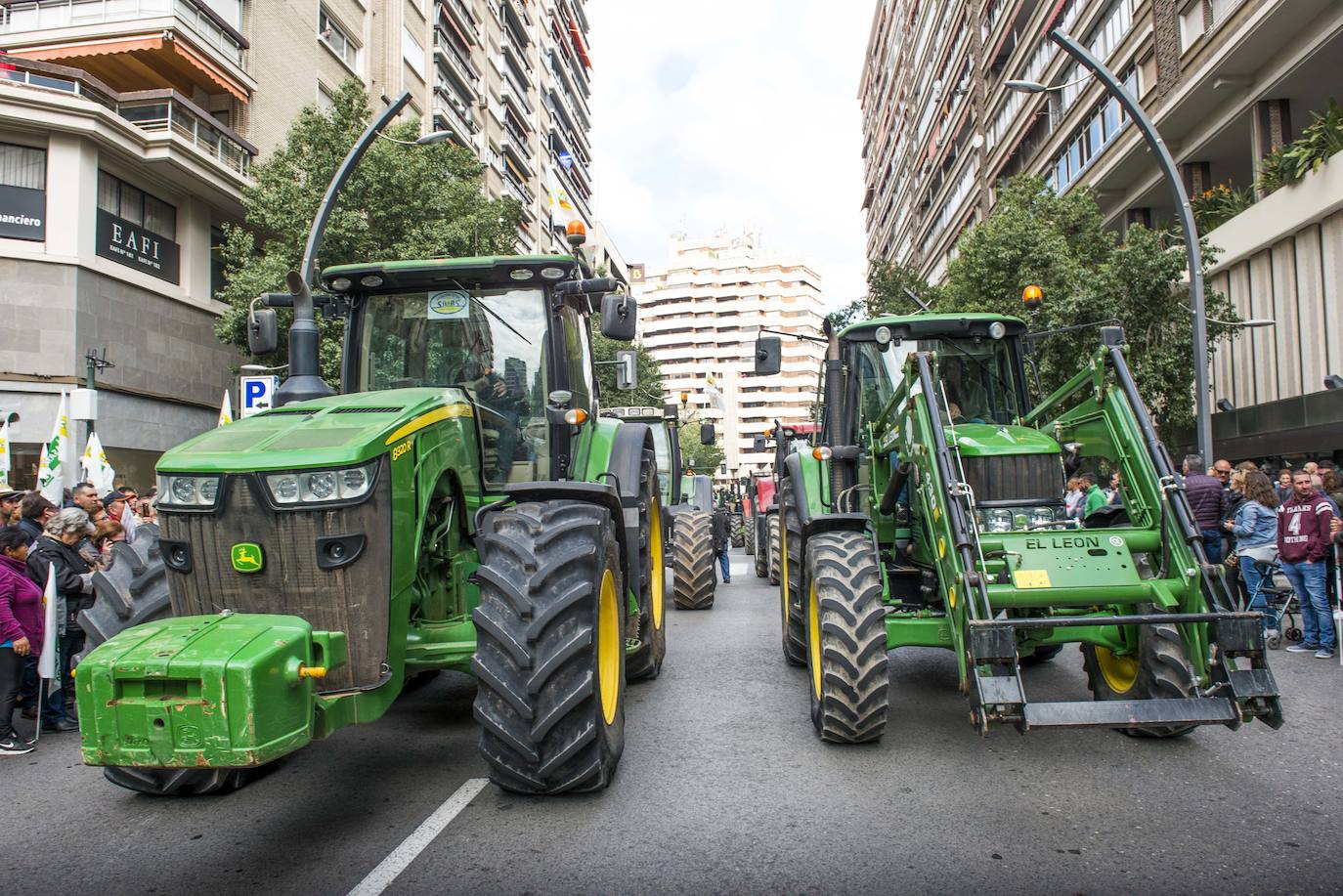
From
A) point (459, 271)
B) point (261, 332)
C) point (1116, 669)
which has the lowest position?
point (1116, 669)

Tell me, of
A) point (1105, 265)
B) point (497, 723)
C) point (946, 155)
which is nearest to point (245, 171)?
point (1105, 265)

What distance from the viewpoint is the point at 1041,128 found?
31719 mm

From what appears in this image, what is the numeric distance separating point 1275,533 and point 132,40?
76.0ft

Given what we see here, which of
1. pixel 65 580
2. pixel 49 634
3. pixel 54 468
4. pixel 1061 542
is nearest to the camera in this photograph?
pixel 1061 542

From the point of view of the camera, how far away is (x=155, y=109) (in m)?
20.3

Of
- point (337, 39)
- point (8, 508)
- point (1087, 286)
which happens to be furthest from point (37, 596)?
point (337, 39)

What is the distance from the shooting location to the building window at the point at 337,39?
2795 cm

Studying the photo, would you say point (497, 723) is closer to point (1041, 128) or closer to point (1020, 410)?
point (1020, 410)

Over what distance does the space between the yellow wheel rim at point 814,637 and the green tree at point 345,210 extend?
1316 cm

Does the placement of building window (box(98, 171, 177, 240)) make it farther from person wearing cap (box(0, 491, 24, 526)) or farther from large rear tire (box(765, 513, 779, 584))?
person wearing cap (box(0, 491, 24, 526))

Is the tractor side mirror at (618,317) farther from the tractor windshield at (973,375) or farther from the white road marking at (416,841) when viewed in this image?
the white road marking at (416,841)

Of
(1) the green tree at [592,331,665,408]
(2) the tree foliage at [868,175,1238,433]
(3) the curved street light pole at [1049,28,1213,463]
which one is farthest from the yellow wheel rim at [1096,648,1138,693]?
(1) the green tree at [592,331,665,408]

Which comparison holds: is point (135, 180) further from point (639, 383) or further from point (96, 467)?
point (639, 383)

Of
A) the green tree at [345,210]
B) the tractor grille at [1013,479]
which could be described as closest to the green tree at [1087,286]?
the tractor grille at [1013,479]
